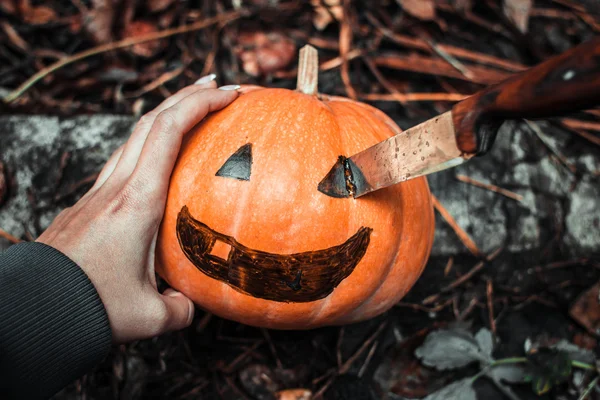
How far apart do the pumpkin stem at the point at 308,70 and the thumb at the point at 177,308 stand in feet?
2.66

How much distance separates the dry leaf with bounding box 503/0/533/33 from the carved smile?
189 centimetres

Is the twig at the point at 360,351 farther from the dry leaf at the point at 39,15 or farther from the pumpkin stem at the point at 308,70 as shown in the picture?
the dry leaf at the point at 39,15

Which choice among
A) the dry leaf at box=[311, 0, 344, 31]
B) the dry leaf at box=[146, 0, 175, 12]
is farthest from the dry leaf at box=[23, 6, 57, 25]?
the dry leaf at box=[311, 0, 344, 31]

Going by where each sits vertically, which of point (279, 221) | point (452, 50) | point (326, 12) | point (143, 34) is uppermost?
point (326, 12)

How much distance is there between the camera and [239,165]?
1.30m

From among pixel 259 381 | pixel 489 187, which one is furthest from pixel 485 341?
pixel 259 381

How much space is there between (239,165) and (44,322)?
2.14 ft

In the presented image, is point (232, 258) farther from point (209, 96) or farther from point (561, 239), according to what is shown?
point (561, 239)

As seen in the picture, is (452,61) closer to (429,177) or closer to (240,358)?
(429,177)

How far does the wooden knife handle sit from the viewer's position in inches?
26.3

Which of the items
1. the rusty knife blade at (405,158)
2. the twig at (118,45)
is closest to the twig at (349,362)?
the rusty knife blade at (405,158)

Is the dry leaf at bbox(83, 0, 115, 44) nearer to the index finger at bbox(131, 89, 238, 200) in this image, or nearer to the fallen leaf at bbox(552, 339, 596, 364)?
the index finger at bbox(131, 89, 238, 200)

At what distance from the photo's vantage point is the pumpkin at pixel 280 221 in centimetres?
128

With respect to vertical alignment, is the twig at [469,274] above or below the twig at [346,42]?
below
